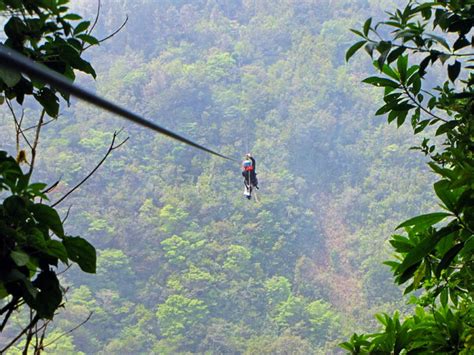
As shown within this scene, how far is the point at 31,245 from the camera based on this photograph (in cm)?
67

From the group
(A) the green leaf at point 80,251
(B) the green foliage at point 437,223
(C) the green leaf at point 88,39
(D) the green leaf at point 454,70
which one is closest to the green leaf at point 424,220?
(B) the green foliage at point 437,223

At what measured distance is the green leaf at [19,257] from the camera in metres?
0.61

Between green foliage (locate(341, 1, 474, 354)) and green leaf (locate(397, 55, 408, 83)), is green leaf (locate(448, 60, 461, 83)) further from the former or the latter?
green leaf (locate(397, 55, 408, 83))

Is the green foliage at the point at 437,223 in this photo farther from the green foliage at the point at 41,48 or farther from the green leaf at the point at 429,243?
the green foliage at the point at 41,48

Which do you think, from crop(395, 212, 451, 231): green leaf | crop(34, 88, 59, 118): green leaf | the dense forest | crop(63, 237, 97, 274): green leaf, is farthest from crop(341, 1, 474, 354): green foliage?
the dense forest

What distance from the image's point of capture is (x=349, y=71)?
99.8ft

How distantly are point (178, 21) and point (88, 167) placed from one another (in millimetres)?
10962

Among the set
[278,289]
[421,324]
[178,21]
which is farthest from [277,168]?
[421,324]

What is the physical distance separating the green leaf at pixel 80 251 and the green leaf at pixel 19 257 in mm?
79

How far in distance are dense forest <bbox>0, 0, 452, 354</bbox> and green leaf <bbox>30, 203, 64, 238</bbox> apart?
17.7 metres

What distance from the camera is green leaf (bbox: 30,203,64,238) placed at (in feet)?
2.25

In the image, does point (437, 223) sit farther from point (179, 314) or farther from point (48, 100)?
point (179, 314)

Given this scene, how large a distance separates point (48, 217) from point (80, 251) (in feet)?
0.16

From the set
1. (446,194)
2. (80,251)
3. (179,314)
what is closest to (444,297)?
(446,194)
